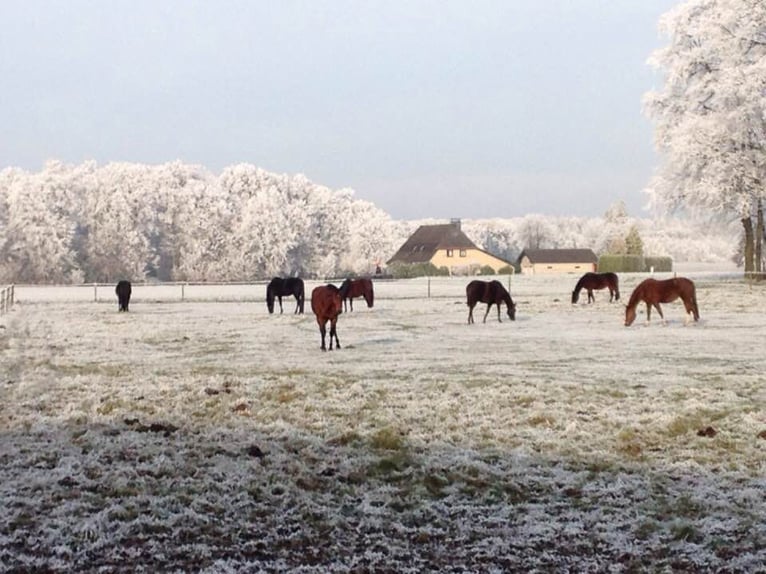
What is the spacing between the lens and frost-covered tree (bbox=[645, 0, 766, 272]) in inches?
1240

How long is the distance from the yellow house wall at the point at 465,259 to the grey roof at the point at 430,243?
22.7 inches

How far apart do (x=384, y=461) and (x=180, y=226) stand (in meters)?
78.5

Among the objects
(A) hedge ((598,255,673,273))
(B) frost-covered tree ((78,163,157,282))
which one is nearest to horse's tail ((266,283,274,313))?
(A) hedge ((598,255,673,273))

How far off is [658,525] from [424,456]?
8.16 ft

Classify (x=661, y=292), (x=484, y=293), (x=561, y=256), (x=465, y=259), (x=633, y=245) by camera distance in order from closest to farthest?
(x=661, y=292) → (x=484, y=293) → (x=633, y=245) → (x=465, y=259) → (x=561, y=256)

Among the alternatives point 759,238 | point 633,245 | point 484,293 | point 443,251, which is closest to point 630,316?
point 484,293

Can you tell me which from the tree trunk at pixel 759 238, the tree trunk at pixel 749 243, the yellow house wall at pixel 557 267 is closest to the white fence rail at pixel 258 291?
the tree trunk at pixel 759 238

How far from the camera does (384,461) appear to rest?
7.46 metres

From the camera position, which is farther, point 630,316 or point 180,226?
point 180,226

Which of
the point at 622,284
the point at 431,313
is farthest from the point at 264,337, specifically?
the point at 622,284

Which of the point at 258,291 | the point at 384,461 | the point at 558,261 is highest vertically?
the point at 558,261

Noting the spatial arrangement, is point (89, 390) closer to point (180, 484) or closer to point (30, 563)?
point (180, 484)

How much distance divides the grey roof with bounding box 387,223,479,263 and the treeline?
2.26 m

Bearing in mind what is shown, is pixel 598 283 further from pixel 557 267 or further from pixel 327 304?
pixel 557 267
